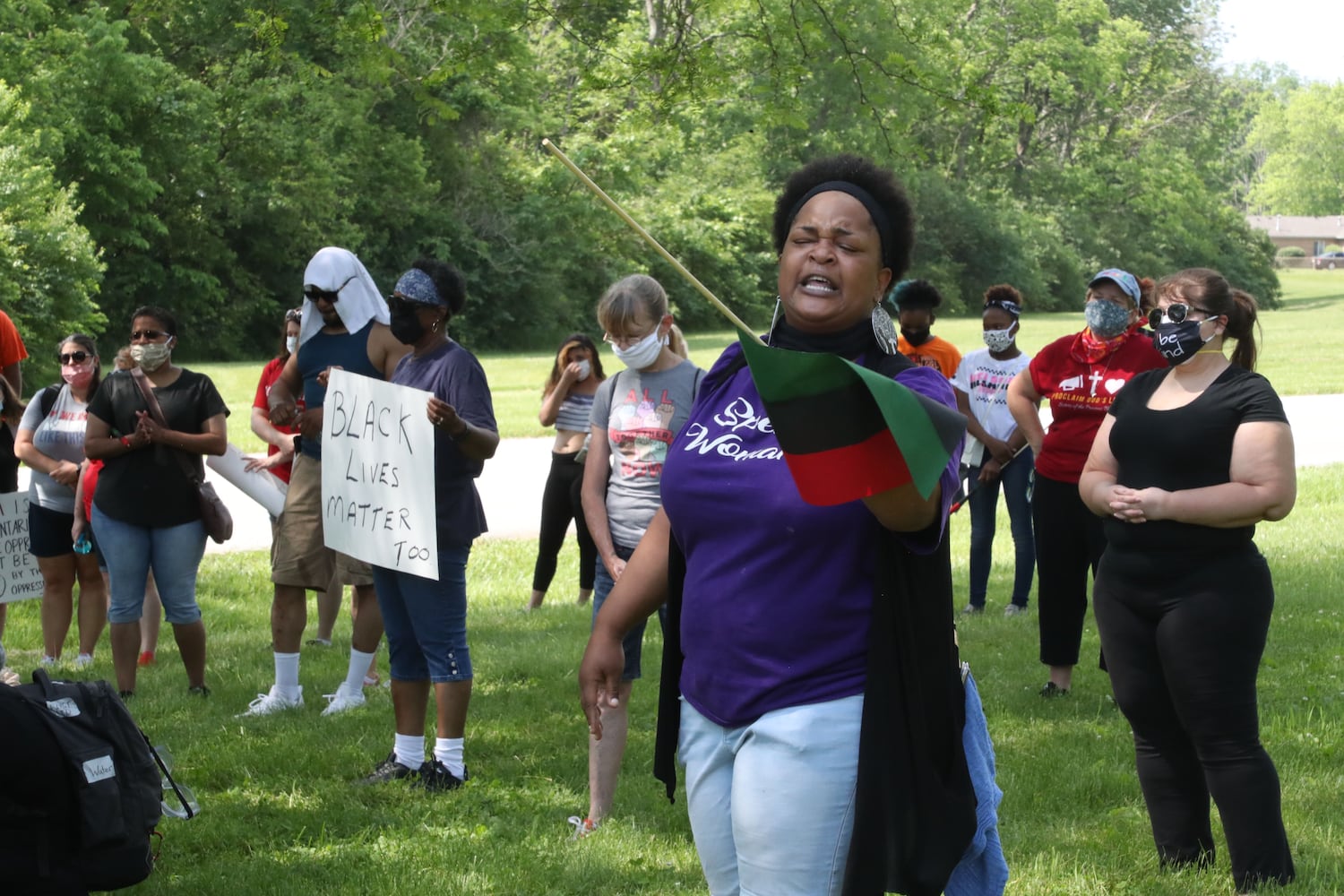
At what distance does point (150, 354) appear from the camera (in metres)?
7.50

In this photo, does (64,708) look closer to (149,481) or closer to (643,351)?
(643,351)

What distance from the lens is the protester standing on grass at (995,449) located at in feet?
31.1

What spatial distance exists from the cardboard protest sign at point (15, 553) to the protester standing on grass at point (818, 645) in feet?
20.7

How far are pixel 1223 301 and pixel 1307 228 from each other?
468ft

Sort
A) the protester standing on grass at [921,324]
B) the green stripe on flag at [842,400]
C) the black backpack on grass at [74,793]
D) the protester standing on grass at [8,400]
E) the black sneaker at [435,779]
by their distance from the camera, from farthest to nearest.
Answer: the protester standing on grass at [921,324], the protester standing on grass at [8,400], the black sneaker at [435,779], the black backpack on grass at [74,793], the green stripe on flag at [842,400]

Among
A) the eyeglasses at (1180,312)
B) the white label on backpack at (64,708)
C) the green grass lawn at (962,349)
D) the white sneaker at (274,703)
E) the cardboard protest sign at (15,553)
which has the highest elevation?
the eyeglasses at (1180,312)

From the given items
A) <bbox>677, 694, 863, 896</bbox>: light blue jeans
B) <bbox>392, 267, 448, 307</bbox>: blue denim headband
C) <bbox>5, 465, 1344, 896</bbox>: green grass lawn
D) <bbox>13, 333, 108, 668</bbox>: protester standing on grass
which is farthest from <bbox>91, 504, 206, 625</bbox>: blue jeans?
<bbox>677, 694, 863, 896</bbox>: light blue jeans

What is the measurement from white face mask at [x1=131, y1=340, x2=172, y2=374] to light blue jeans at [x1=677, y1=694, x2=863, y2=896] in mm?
5490

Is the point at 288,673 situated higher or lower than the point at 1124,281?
lower

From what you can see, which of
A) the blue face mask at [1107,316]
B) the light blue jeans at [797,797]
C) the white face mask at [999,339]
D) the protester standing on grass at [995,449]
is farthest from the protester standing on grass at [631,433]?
the white face mask at [999,339]

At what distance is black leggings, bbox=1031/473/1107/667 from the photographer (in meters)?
7.22

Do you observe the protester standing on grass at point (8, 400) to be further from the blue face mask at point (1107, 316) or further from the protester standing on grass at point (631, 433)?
the blue face mask at point (1107, 316)

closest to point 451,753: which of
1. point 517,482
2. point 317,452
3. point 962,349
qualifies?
point 317,452

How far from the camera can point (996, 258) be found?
59562mm
